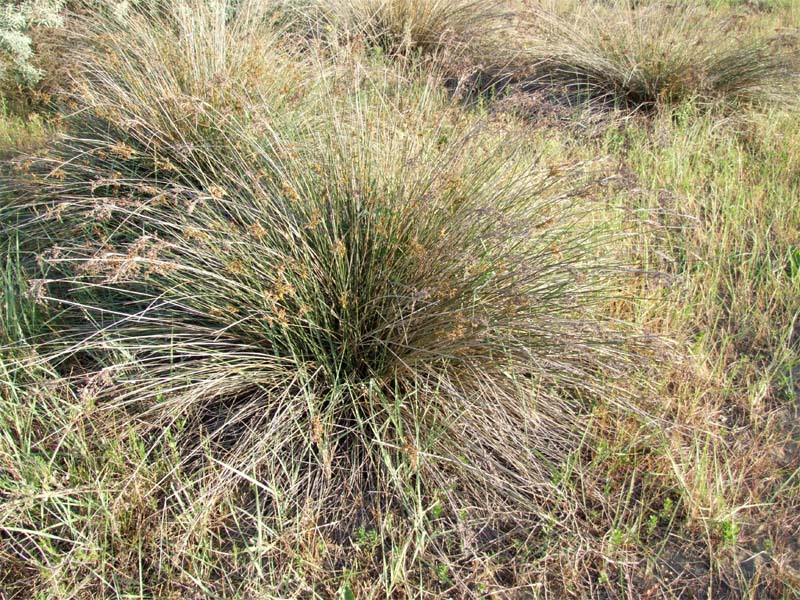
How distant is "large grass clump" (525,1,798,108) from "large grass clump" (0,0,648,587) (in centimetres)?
207

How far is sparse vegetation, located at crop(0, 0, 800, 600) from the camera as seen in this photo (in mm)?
1828

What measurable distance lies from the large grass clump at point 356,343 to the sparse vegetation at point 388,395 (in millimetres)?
14

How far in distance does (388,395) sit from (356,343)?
0.20 meters

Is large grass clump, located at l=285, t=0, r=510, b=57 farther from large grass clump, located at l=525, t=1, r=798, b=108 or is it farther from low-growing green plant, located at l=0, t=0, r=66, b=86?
low-growing green plant, located at l=0, t=0, r=66, b=86

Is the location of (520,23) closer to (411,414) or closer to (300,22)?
(300,22)

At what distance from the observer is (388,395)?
2209 mm

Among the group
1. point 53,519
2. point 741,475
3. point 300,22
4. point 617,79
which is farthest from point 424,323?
point 300,22

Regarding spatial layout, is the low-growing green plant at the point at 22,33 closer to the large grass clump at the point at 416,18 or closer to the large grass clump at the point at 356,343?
the large grass clump at the point at 416,18

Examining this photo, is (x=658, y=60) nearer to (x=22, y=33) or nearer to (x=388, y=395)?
(x=388, y=395)

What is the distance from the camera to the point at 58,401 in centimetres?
208

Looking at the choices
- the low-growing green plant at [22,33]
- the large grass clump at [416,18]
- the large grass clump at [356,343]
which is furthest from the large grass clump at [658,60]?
the low-growing green plant at [22,33]

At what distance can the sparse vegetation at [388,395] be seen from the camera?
1.83 metres

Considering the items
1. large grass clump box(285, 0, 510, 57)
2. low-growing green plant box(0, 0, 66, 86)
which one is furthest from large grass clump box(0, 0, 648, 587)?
large grass clump box(285, 0, 510, 57)

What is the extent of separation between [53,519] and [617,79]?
401 cm
